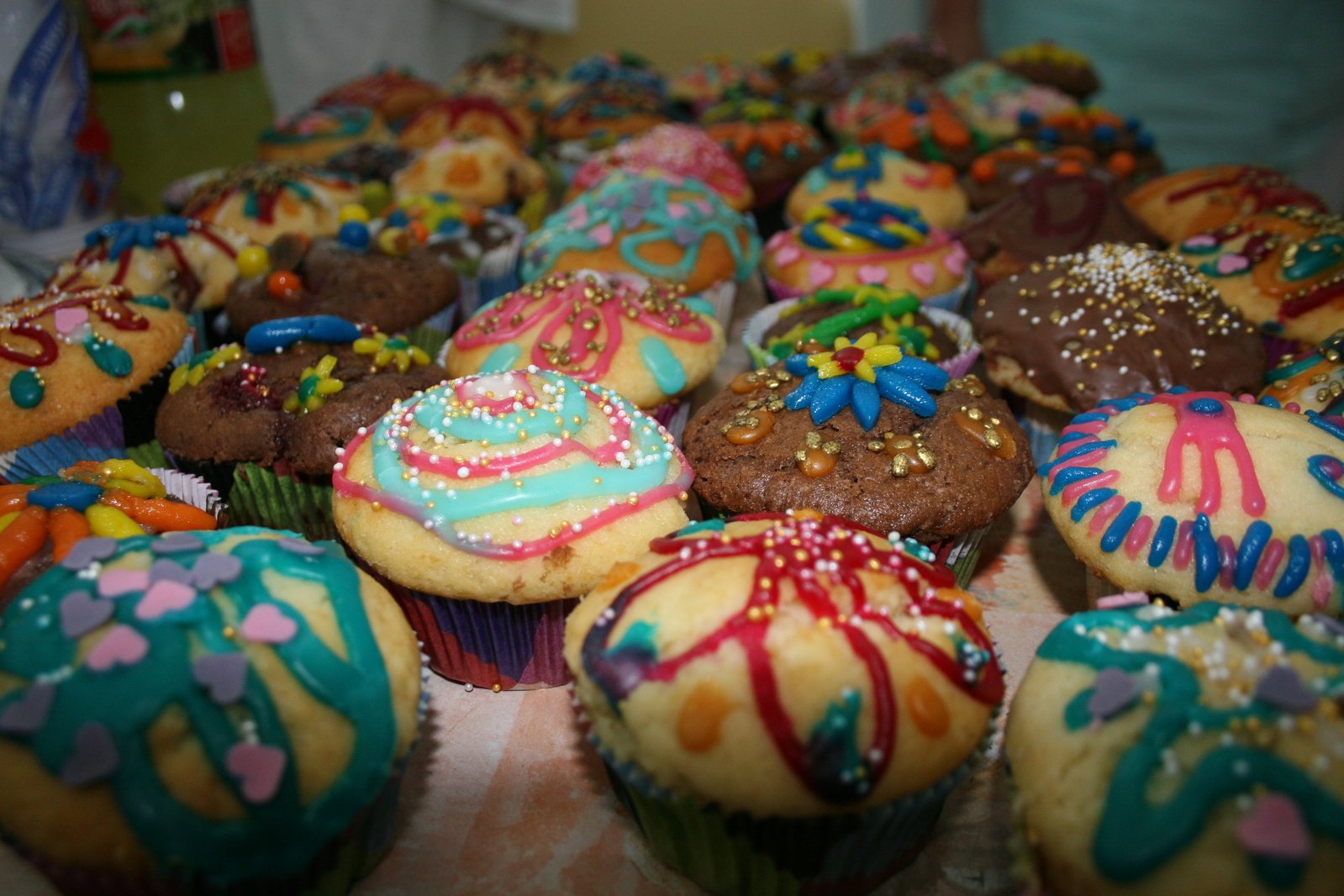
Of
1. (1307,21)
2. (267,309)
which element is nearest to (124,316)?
(267,309)

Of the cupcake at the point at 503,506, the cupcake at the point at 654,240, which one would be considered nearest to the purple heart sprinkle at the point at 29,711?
the cupcake at the point at 503,506

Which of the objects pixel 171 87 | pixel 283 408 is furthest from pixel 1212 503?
pixel 171 87

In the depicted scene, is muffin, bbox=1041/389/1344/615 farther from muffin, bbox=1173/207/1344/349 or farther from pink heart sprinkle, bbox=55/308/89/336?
pink heart sprinkle, bbox=55/308/89/336

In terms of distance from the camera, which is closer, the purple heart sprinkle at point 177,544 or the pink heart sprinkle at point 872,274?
the purple heart sprinkle at point 177,544

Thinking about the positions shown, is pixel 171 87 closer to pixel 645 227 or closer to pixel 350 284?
pixel 350 284

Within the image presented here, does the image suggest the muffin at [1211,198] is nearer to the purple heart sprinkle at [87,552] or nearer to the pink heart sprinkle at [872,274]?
the pink heart sprinkle at [872,274]

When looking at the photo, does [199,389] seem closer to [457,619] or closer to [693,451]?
[457,619]
